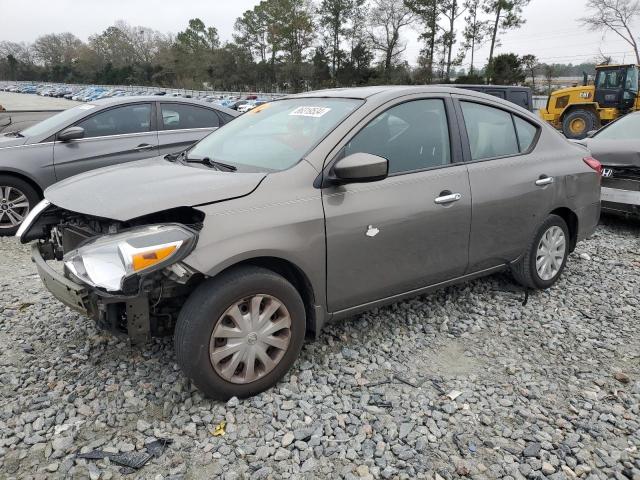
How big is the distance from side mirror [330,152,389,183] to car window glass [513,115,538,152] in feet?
5.68

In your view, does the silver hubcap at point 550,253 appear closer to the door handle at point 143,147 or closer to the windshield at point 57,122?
the door handle at point 143,147

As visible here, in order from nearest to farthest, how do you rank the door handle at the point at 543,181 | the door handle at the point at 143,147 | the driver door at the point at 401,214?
the driver door at the point at 401,214 → the door handle at the point at 543,181 → the door handle at the point at 143,147

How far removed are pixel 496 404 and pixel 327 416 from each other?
3.18 feet

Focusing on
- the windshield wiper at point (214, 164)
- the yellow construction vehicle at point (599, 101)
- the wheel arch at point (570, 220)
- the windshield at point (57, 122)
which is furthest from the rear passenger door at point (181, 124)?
the yellow construction vehicle at point (599, 101)

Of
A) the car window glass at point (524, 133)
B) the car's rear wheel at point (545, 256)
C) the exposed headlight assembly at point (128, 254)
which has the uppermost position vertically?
the car window glass at point (524, 133)

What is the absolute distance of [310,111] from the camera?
340 cm

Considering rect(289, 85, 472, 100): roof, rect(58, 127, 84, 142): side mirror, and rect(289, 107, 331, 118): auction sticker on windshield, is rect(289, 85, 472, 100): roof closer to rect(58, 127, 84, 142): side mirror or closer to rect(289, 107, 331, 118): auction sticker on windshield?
rect(289, 107, 331, 118): auction sticker on windshield

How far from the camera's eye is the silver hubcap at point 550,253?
4.22 meters

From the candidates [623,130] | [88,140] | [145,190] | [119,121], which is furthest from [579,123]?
[145,190]

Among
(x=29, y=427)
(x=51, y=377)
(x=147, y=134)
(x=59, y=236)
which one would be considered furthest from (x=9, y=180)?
(x=29, y=427)

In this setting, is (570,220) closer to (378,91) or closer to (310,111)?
(378,91)

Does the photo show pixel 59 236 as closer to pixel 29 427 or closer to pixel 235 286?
pixel 29 427

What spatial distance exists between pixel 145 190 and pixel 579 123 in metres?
18.3

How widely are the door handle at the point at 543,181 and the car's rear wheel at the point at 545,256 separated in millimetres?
322
